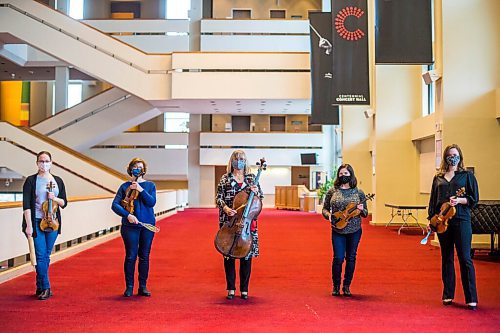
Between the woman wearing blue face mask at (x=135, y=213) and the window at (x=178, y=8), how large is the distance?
79.5ft

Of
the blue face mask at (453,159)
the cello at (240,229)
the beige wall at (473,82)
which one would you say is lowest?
the cello at (240,229)

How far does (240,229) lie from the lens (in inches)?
228

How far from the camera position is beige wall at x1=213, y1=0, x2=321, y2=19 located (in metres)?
29.9

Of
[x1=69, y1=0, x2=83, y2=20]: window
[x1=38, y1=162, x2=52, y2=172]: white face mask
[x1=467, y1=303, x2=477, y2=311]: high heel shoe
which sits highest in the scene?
[x1=69, y1=0, x2=83, y2=20]: window

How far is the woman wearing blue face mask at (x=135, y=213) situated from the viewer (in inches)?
250

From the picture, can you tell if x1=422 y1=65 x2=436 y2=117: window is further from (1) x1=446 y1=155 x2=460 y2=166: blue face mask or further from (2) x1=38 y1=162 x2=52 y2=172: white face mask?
(2) x1=38 y1=162 x2=52 y2=172: white face mask

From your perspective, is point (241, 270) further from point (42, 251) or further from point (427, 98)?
point (427, 98)

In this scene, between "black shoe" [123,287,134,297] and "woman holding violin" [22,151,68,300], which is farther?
"black shoe" [123,287,134,297]

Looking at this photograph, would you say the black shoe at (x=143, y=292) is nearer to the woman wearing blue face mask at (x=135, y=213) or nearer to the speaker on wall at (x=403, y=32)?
the woman wearing blue face mask at (x=135, y=213)

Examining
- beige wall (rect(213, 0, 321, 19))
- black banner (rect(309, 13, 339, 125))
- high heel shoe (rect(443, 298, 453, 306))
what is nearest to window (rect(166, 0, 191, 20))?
beige wall (rect(213, 0, 321, 19))

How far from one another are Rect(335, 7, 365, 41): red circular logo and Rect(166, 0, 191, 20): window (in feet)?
57.9

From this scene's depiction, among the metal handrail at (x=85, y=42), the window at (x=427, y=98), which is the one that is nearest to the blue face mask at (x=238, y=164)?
the window at (x=427, y=98)

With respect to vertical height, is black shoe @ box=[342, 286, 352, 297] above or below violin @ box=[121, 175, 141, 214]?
below

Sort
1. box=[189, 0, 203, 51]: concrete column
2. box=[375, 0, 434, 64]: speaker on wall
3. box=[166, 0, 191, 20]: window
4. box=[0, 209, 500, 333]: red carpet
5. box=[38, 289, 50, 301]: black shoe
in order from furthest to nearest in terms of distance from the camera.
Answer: box=[166, 0, 191, 20]: window < box=[189, 0, 203, 51]: concrete column < box=[375, 0, 434, 64]: speaker on wall < box=[38, 289, 50, 301]: black shoe < box=[0, 209, 500, 333]: red carpet
